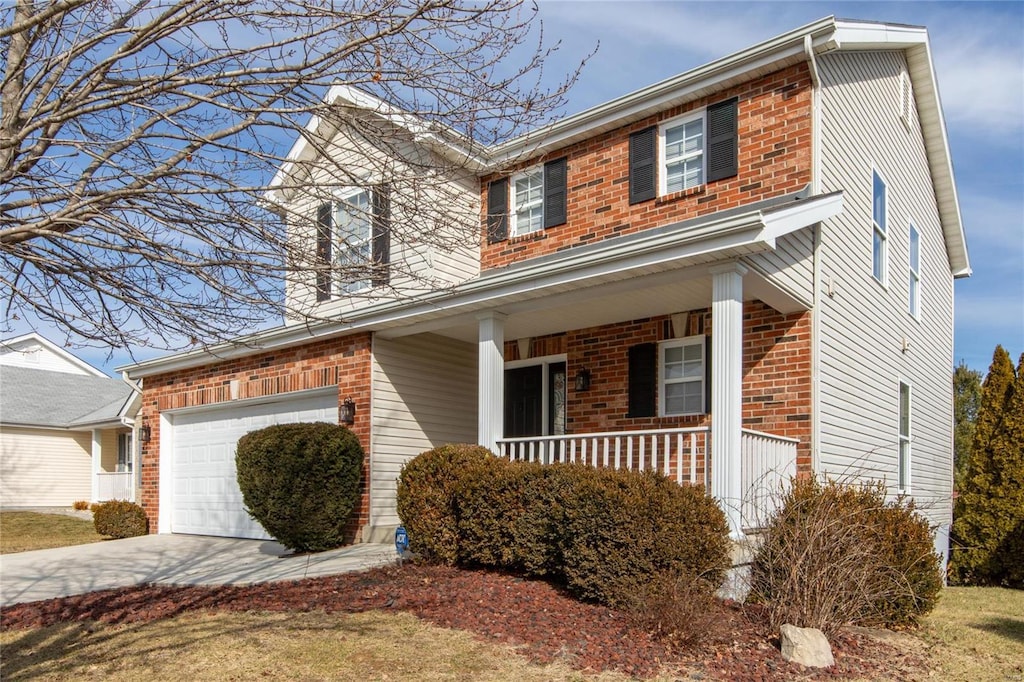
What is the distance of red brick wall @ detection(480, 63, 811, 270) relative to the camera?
10.0 metres

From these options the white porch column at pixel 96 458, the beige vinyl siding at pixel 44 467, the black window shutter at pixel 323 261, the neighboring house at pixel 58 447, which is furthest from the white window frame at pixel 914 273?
the beige vinyl siding at pixel 44 467

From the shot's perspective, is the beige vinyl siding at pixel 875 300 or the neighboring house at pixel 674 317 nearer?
the neighboring house at pixel 674 317

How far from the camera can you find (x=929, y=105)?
14.8 m

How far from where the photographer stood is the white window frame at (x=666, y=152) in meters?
10.9

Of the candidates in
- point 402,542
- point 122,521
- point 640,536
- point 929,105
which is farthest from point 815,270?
point 122,521

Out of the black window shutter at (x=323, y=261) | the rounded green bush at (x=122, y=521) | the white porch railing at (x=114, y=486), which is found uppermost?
Answer: the black window shutter at (x=323, y=261)

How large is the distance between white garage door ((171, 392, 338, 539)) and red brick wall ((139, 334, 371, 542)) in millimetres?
306

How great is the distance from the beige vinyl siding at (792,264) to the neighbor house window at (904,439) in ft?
14.9

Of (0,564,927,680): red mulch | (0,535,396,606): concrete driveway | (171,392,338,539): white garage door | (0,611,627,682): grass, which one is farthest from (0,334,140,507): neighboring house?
(0,611,627,682): grass

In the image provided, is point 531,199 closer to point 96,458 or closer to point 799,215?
point 799,215

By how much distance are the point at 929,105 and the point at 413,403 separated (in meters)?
10.7

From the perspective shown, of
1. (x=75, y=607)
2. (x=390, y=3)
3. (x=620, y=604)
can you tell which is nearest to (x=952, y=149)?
(x=620, y=604)

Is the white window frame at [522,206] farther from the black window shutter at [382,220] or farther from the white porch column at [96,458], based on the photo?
the white porch column at [96,458]

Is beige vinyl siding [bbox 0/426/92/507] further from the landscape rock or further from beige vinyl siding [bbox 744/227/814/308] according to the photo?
the landscape rock
